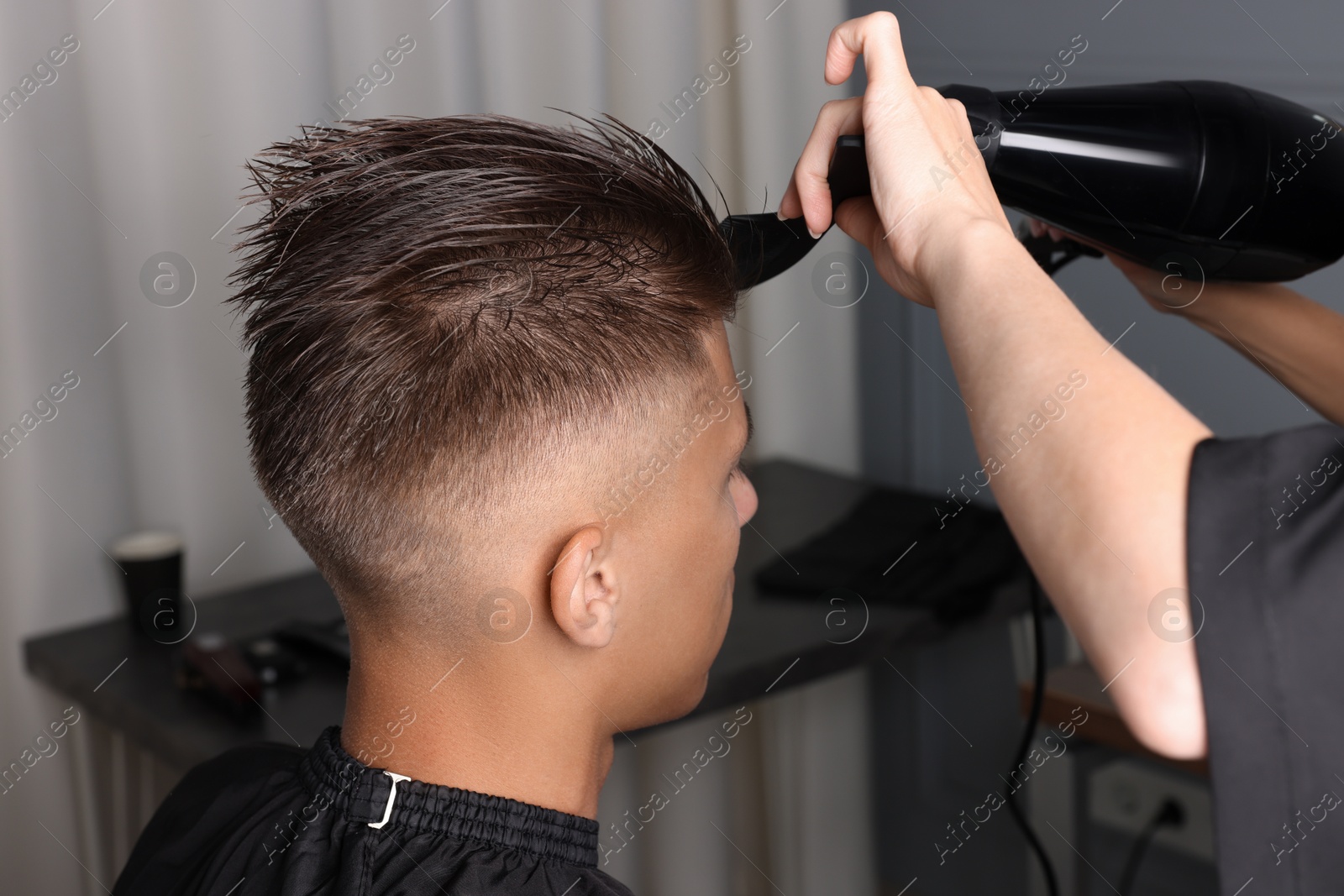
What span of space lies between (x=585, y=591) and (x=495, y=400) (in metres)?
0.15

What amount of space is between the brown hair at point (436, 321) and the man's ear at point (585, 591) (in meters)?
0.06

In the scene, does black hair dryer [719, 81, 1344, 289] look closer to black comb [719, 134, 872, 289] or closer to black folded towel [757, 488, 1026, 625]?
black comb [719, 134, 872, 289]

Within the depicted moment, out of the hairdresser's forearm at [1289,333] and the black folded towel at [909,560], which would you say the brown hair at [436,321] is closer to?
the hairdresser's forearm at [1289,333]

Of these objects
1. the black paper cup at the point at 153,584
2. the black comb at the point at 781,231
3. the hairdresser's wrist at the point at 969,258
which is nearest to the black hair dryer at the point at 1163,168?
the black comb at the point at 781,231

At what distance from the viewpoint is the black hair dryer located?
0.75 metres

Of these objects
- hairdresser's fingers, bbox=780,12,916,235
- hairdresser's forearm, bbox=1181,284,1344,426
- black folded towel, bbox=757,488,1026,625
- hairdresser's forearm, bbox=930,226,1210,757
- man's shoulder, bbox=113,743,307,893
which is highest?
hairdresser's fingers, bbox=780,12,916,235

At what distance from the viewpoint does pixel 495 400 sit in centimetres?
77

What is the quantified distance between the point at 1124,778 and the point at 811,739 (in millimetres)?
588

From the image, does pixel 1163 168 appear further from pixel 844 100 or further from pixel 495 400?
pixel 495 400

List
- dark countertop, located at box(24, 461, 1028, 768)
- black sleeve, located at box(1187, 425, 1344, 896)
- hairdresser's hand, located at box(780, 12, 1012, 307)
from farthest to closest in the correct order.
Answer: dark countertop, located at box(24, 461, 1028, 768)
hairdresser's hand, located at box(780, 12, 1012, 307)
black sleeve, located at box(1187, 425, 1344, 896)

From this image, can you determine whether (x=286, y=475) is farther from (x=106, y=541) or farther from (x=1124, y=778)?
(x=1124, y=778)

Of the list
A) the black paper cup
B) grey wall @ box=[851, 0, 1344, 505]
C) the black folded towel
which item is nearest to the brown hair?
the black paper cup

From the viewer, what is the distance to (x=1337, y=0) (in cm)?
143

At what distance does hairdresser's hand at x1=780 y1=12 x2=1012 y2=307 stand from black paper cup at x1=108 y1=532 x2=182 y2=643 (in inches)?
45.1
